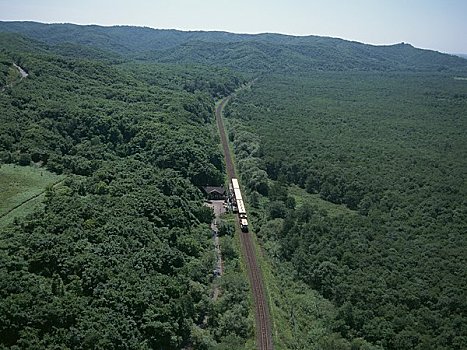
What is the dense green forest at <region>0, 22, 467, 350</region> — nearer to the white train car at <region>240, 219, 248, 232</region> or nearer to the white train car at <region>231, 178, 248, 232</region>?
the white train car at <region>240, 219, 248, 232</region>

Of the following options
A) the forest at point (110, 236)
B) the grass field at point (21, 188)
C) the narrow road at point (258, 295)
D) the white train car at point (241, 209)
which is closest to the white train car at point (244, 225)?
the narrow road at point (258, 295)

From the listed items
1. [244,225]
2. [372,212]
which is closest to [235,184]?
[244,225]

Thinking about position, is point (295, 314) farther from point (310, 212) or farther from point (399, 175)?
point (399, 175)

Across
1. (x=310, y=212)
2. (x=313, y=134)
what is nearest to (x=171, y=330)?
(x=310, y=212)

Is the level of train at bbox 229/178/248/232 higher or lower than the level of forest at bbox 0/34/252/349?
lower

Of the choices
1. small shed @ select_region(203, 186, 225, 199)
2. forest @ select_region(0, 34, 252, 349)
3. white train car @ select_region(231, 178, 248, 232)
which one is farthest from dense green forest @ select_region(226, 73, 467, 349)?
forest @ select_region(0, 34, 252, 349)

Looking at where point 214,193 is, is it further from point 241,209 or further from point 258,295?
point 258,295

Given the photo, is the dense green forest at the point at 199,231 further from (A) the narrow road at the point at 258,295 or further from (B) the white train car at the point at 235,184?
(B) the white train car at the point at 235,184
